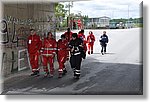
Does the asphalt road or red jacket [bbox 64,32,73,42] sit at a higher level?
red jacket [bbox 64,32,73,42]

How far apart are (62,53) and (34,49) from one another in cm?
42

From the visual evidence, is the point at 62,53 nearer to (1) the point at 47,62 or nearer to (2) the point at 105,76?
(1) the point at 47,62

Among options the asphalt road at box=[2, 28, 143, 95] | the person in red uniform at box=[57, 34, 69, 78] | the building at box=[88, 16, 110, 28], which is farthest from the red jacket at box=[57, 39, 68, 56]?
the building at box=[88, 16, 110, 28]

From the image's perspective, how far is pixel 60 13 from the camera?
16.7ft

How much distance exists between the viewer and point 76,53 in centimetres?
511

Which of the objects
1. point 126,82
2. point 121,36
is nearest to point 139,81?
point 126,82

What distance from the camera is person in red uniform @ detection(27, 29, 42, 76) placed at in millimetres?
5199

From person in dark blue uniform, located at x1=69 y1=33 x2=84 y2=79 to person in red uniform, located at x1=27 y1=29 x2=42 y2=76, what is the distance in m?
0.49

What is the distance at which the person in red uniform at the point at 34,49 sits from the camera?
5199mm

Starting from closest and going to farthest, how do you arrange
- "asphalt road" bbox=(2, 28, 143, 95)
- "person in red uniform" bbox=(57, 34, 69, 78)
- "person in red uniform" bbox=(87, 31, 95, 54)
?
"asphalt road" bbox=(2, 28, 143, 95) < "person in red uniform" bbox=(87, 31, 95, 54) < "person in red uniform" bbox=(57, 34, 69, 78)

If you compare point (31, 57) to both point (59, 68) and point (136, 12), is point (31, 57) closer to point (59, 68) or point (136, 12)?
point (59, 68)

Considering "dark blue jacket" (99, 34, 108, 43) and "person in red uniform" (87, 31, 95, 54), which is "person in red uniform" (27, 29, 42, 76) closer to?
"person in red uniform" (87, 31, 95, 54)

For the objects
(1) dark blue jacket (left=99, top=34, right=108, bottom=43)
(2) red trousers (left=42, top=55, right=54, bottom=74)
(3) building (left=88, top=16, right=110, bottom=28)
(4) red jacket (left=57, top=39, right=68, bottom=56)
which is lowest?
(2) red trousers (left=42, top=55, right=54, bottom=74)

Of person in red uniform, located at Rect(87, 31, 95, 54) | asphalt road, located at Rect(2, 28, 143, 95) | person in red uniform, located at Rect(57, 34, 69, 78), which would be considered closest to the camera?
asphalt road, located at Rect(2, 28, 143, 95)
